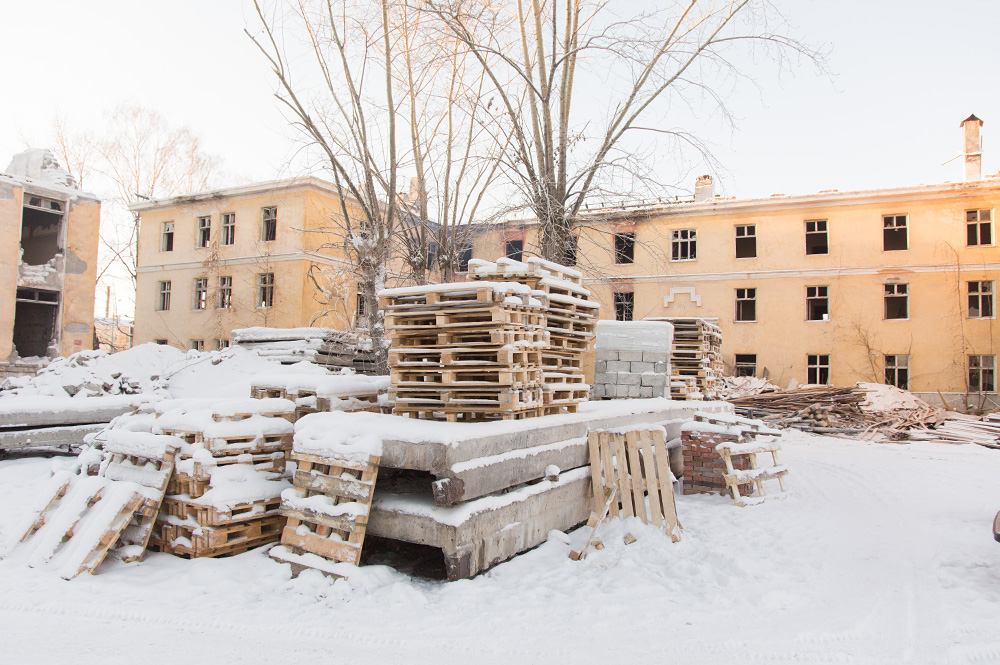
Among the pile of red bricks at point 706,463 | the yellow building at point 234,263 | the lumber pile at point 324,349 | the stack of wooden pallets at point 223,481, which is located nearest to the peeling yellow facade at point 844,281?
the yellow building at point 234,263

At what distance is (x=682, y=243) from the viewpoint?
90.2 feet

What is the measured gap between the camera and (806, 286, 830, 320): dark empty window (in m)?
25.1

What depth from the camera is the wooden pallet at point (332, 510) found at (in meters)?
5.46

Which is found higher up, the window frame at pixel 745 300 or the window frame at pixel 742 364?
the window frame at pixel 745 300

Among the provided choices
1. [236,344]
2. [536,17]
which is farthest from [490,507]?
[236,344]

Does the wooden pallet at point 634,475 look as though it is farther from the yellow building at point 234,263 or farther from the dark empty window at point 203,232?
the dark empty window at point 203,232

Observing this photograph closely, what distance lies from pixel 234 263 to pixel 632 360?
73.1 ft

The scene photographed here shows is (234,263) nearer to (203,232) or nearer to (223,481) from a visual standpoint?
(203,232)

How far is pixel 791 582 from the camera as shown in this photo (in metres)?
5.68

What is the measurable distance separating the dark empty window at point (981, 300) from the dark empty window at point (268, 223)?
1132 inches

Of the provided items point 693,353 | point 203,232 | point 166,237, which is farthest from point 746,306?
point 166,237

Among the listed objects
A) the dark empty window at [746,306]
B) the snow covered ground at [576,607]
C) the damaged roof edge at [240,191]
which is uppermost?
the damaged roof edge at [240,191]

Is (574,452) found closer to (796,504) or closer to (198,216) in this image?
(796,504)

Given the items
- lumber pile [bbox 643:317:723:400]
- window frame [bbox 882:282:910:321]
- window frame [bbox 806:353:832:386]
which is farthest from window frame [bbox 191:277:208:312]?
window frame [bbox 882:282:910:321]
